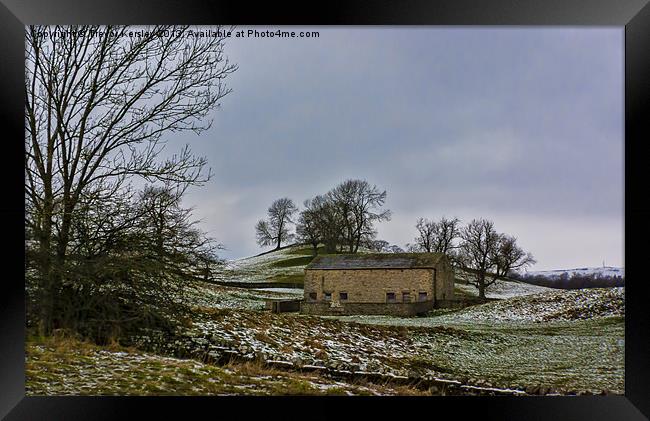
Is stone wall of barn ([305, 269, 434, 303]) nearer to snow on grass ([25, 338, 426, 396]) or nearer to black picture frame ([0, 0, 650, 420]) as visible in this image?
snow on grass ([25, 338, 426, 396])

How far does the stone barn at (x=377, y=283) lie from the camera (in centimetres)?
422

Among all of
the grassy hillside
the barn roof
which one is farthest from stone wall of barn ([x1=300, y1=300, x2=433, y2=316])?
the barn roof

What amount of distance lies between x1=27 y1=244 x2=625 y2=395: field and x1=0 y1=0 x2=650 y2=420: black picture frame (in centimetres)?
19

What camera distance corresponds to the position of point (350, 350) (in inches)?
168

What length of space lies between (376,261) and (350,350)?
2.84 feet

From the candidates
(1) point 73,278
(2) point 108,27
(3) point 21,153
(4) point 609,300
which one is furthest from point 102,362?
(4) point 609,300

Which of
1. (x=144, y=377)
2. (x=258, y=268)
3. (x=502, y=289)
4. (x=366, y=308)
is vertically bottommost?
(x=144, y=377)

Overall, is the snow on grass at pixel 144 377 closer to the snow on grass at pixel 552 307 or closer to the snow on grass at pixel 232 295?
the snow on grass at pixel 232 295

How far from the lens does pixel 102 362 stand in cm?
397

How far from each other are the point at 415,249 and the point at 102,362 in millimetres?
2931

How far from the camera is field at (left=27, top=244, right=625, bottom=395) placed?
12.9ft
